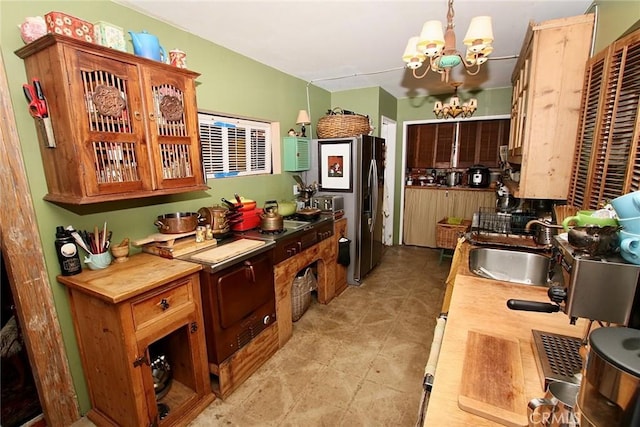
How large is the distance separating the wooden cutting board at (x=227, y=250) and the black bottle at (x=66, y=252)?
1.94ft

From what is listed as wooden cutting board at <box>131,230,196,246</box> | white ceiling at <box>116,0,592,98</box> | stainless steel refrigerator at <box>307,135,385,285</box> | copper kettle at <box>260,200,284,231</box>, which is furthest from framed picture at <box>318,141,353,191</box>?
wooden cutting board at <box>131,230,196,246</box>

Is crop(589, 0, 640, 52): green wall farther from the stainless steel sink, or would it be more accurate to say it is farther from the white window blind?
the white window blind

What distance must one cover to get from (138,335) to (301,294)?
1606 millimetres

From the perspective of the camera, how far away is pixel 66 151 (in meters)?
1.44

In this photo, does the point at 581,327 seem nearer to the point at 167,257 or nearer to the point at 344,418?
the point at 344,418

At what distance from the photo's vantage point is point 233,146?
280 cm

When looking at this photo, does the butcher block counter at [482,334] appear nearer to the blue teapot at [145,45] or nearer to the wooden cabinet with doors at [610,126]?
the wooden cabinet with doors at [610,126]

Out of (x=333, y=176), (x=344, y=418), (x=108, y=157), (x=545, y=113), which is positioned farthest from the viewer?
(x=333, y=176)

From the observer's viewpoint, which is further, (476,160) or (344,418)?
(476,160)

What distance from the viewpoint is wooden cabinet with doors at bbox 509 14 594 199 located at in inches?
71.2

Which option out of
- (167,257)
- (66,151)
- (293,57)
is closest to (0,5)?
(66,151)

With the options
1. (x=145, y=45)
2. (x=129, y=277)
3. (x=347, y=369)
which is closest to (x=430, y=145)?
(x=347, y=369)

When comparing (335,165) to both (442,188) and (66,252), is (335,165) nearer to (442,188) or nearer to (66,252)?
(442,188)

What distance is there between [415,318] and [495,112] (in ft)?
10.8
